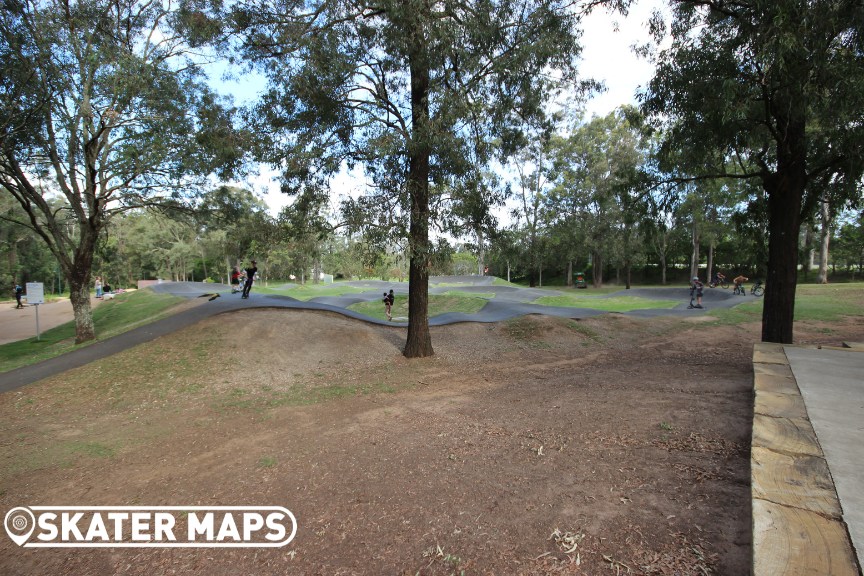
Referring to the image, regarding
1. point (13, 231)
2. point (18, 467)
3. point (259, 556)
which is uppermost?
point (13, 231)

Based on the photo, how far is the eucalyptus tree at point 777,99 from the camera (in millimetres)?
5328

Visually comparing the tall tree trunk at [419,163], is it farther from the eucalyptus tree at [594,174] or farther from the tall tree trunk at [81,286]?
the eucalyptus tree at [594,174]

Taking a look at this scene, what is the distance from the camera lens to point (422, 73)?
8.06m

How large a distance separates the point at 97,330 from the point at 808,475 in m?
21.1

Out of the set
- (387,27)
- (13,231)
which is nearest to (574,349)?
(387,27)

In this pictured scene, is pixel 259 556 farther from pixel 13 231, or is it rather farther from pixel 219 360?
pixel 13 231

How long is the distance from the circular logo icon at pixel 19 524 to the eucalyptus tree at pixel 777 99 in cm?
946

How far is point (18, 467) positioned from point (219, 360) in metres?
4.13

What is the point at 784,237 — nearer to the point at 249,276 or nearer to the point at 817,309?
the point at 817,309

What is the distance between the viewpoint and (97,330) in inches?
640

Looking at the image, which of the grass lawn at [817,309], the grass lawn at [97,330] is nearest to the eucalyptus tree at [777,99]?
the grass lawn at [817,309]

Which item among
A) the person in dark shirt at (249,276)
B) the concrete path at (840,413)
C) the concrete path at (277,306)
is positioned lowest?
the concrete path at (277,306)

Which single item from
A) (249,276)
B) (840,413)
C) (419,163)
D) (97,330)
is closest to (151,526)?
(840,413)

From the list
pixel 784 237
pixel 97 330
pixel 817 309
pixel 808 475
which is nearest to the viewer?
pixel 808 475
